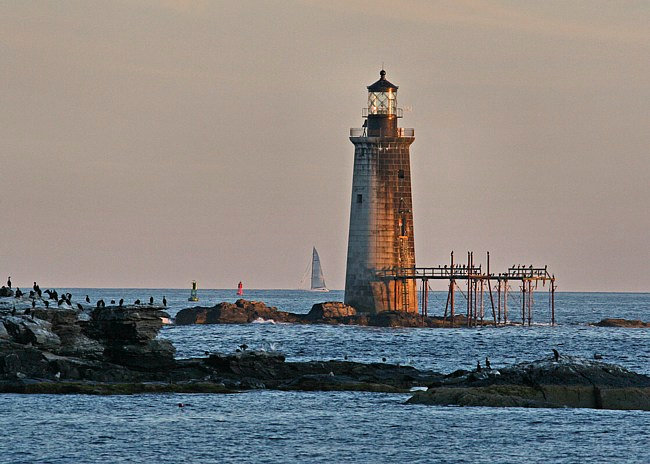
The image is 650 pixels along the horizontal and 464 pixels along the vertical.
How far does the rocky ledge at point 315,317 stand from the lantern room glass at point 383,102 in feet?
52.2

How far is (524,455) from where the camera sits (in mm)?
40719

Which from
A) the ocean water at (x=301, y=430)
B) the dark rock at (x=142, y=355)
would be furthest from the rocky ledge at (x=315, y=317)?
the ocean water at (x=301, y=430)

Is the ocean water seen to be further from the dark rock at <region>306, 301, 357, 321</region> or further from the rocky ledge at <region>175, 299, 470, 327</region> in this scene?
the dark rock at <region>306, 301, 357, 321</region>

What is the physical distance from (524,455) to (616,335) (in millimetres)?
66272

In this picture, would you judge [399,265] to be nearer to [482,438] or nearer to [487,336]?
[487,336]

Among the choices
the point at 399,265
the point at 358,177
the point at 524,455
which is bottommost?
the point at 524,455

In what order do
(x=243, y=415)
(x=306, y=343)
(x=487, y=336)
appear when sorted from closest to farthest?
(x=243, y=415)
(x=306, y=343)
(x=487, y=336)

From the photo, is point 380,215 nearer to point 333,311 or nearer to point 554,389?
point 333,311

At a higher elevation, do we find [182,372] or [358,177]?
[358,177]

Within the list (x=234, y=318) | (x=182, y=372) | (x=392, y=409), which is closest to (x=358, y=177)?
(x=234, y=318)

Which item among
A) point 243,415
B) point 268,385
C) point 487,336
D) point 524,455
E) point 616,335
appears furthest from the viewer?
point 616,335

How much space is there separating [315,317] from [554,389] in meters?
59.7

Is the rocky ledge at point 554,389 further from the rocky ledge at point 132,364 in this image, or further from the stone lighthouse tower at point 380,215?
the stone lighthouse tower at point 380,215

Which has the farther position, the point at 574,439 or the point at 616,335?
→ the point at 616,335
